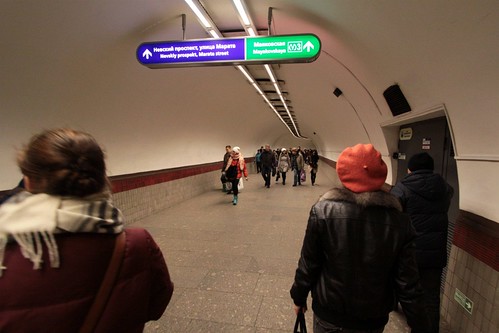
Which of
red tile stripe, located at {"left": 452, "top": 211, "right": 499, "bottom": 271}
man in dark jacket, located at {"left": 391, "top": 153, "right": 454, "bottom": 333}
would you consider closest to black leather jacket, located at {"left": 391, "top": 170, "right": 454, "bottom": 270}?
man in dark jacket, located at {"left": 391, "top": 153, "right": 454, "bottom": 333}

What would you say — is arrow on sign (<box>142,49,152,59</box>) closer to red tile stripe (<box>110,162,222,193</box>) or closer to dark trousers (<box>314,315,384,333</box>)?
red tile stripe (<box>110,162,222,193</box>)

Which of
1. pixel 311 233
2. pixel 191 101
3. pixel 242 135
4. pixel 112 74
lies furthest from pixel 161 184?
pixel 242 135

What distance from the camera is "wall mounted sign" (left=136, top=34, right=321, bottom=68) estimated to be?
150 inches

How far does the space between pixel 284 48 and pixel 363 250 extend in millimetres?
3222

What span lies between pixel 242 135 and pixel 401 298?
47.9ft

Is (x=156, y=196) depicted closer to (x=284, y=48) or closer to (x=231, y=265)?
(x=231, y=265)

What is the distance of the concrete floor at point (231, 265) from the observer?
110 inches

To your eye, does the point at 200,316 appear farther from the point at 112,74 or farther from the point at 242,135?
the point at 242,135

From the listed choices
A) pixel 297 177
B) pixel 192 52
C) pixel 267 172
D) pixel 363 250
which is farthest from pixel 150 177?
pixel 297 177

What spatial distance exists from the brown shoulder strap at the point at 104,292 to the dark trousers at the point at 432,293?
264 centimetres

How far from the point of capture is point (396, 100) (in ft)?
13.9

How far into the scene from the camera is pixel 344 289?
1.51 meters

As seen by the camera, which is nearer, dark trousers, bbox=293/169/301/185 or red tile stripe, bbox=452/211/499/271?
red tile stripe, bbox=452/211/499/271

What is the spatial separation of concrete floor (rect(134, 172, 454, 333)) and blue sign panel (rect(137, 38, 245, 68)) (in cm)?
308
